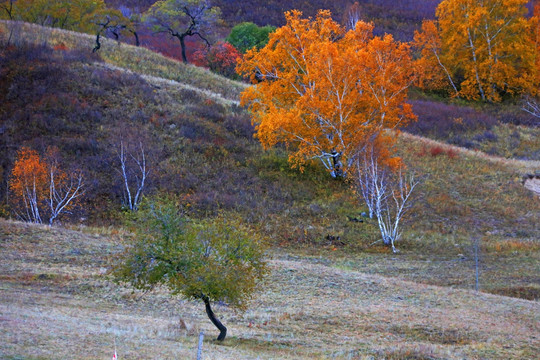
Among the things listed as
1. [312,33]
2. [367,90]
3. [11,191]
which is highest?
[312,33]

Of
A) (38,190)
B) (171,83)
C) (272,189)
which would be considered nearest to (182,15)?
(171,83)

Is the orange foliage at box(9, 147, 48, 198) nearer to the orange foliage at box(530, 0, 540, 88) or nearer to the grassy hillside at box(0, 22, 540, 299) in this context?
the grassy hillside at box(0, 22, 540, 299)

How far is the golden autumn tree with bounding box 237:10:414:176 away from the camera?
3138 cm

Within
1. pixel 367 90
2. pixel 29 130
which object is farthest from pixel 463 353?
pixel 29 130

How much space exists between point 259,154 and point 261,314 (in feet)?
72.0

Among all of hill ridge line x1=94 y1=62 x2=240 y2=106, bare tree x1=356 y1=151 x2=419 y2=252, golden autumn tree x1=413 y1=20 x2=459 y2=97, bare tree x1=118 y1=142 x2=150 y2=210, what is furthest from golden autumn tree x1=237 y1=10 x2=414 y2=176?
golden autumn tree x1=413 y1=20 x2=459 y2=97

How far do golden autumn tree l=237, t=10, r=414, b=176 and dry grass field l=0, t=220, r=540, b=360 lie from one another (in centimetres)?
1233

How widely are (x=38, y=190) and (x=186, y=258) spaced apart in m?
17.5

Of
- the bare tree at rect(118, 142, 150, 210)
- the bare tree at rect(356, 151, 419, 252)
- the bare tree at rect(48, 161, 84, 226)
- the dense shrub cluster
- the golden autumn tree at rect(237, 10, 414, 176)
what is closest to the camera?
the bare tree at rect(48, 161, 84, 226)

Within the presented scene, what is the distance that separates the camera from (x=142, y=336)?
11445 millimetres

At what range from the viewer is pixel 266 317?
599 inches

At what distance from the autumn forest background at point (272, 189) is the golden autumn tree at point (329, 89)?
0.14 m

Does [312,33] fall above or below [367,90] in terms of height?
above

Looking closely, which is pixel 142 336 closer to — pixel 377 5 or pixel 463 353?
pixel 463 353
